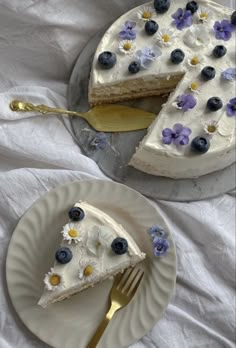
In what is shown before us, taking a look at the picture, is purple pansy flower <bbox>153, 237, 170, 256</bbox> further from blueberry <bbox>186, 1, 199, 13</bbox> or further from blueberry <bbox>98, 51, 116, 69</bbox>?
blueberry <bbox>186, 1, 199, 13</bbox>

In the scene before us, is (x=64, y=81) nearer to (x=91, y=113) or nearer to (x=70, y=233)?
(x=91, y=113)

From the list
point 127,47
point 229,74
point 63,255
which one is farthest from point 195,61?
point 63,255

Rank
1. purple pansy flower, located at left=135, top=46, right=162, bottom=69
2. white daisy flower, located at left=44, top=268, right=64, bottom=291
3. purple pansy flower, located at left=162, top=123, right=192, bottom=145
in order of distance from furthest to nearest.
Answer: purple pansy flower, located at left=135, top=46, right=162, bottom=69 → purple pansy flower, located at left=162, top=123, right=192, bottom=145 → white daisy flower, located at left=44, top=268, right=64, bottom=291

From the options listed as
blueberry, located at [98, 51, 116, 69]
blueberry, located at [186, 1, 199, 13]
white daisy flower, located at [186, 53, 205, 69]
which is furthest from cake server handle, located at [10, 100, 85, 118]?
blueberry, located at [186, 1, 199, 13]

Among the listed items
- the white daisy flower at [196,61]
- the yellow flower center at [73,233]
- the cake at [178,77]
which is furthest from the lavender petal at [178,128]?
the yellow flower center at [73,233]

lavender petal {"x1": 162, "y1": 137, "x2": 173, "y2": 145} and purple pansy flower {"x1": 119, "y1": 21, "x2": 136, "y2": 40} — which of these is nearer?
lavender petal {"x1": 162, "y1": 137, "x2": 173, "y2": 145}

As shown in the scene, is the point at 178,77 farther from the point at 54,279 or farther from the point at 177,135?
the point at 54,279

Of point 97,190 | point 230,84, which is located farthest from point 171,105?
point 97,190
